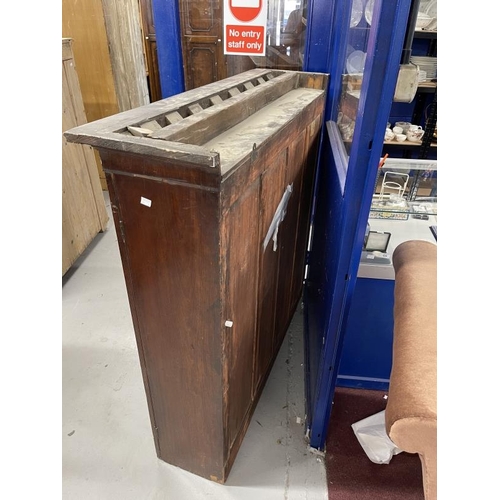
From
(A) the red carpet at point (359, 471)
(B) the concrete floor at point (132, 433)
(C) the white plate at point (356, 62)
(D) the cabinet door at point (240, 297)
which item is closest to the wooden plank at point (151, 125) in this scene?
(D) the cabinet door at point (240, 297)

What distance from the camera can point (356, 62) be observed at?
139 cm

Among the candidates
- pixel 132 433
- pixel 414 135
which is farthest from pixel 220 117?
pixel 414 135

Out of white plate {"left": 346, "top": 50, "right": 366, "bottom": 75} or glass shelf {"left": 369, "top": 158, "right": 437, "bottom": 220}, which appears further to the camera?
glass shelf {"left": 369, "top": 158, "right": 437, "bottom": 220}

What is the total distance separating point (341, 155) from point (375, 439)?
1189 mm

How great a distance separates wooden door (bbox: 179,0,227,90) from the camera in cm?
202

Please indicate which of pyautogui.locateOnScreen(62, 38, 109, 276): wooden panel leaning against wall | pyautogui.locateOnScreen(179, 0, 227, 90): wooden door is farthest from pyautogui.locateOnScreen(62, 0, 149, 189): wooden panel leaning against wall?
pyautogui.locateOnScreen(179, 0, 227, 90): wooden door

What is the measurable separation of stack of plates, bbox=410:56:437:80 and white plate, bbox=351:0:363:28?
1.82m

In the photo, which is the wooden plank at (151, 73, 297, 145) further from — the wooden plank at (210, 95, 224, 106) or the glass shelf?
the glass shelf

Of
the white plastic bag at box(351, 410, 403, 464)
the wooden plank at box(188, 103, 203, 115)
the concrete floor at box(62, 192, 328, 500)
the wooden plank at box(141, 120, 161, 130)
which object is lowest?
the concrete floor at box(62, 192, 328, 500)

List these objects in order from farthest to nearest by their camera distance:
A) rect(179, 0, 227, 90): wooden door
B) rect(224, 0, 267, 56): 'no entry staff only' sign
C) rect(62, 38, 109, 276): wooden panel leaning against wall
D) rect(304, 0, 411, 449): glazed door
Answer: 1. rect(62, 38, 109, 276): wooden panel leaning against wall
2. rect(179, 0, 227, 90): wooden door
3. rect(224, 0, 267, 56): 'no entry staff only' sign
4. rect(304, 0, 411, 449): glazed door

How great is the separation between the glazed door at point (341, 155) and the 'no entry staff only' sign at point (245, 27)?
0.24m

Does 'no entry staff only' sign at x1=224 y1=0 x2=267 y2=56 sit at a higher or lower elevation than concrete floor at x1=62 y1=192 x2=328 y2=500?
higher

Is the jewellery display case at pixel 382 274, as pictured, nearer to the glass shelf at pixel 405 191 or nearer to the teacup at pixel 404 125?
the glass shelf at pixel 405 191

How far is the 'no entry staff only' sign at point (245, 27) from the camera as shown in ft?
6.06
